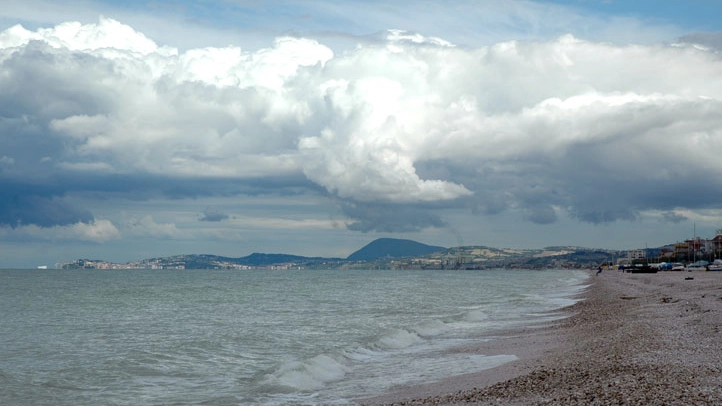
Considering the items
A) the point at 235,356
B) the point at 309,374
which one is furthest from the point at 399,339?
the point at 309,374

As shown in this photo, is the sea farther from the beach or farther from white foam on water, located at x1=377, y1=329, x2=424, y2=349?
the beach

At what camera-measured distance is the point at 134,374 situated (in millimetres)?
21062

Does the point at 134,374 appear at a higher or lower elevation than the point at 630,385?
lower

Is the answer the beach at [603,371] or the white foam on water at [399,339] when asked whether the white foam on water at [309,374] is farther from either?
the white foam on water at [399,339]

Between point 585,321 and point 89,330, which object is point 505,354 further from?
point 89,330

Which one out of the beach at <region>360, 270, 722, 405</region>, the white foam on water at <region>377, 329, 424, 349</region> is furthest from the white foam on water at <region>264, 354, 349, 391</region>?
the white foam on water at <region>377, 329, 424, 349</region>

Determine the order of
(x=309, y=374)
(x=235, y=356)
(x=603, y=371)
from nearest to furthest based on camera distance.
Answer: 1. (x=603, y=371)
2. (x=309, y=374)
3. (x=235, y=356)

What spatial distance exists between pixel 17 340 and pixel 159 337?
679 centimetres

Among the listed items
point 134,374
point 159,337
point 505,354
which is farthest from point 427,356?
point 159,337

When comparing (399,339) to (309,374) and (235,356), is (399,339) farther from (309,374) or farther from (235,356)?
(309,374)

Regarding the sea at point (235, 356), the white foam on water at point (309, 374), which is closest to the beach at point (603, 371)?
the sea at point (235, 356)

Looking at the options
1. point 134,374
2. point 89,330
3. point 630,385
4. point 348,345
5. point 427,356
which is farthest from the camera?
point 89,330

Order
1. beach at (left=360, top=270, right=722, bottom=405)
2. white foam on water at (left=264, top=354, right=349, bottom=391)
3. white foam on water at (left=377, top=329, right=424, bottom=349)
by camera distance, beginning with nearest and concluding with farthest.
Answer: beach at (left=360, top=270, right=722, bottom=405)
white foam on water at (left=264, top=354, right=349, bottom=391)
white foam on water at (left=377, top=329, right=424, bottom=349)

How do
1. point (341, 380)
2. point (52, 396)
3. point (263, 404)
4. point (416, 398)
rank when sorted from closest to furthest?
1. point (416, 398)
2. point (263, 404)
3. point (52, 396)
4. point (341, 380)
